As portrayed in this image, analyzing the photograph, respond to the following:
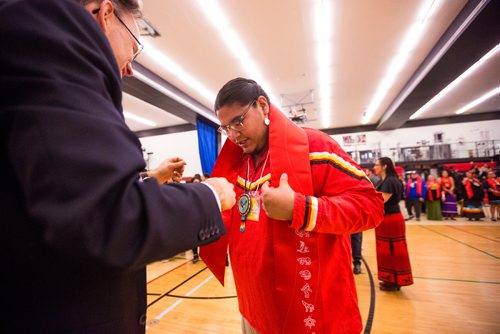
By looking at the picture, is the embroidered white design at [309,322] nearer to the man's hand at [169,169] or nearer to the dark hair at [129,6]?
the man's hand at [169,169]

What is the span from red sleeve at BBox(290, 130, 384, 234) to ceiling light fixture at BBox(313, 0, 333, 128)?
5102 mm

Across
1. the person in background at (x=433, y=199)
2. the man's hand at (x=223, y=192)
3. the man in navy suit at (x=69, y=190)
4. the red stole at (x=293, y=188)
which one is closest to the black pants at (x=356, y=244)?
the red stole at (x=293, y=188)

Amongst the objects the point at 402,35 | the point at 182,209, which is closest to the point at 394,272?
the point at 182,209

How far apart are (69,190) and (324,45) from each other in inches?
292

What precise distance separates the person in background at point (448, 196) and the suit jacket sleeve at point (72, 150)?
1264 centimetres

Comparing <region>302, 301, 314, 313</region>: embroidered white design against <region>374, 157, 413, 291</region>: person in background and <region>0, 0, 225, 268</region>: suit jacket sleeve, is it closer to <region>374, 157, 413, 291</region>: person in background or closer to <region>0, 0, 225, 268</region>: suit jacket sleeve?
<region>0, 0, 225, 268</region>: suit jacket sleeve

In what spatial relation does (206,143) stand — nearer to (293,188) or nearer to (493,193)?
(293,188)

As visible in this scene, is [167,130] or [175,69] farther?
[167,130]

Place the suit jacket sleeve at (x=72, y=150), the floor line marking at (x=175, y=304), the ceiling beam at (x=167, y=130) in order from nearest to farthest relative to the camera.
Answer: the suit jacket sleeve at (x=72, y=150) → the floor line marking at (x=175, y=304) → the ceiling beam at (x=167, y=130)

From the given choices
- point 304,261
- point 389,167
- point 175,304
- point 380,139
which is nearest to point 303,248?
point 304,261

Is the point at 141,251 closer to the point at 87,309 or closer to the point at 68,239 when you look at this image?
the point at 68,239

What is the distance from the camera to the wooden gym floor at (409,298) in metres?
2.84

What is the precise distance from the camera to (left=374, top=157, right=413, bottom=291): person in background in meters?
3.55

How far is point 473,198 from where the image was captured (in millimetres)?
9547
